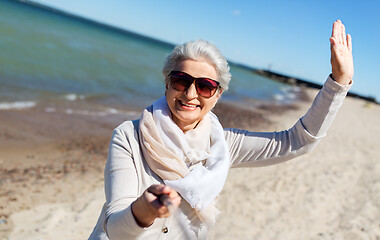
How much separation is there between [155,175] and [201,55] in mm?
828

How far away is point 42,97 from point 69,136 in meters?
4.23

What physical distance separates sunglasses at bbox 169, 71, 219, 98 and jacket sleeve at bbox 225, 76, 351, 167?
485 millimetres

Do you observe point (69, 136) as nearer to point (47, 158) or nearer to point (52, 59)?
point (47, 158)

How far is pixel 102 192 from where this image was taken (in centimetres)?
524

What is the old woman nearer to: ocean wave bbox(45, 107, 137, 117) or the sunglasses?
the sunglasses

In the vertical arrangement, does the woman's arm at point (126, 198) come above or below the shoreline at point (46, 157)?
above

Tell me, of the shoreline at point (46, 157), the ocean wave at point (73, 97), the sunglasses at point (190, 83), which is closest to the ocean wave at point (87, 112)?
the shoreline at point (46, 157)

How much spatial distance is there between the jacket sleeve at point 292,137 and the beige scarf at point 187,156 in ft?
0.64

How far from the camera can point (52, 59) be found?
19906 mm

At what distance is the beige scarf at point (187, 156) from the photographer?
1.82 metres

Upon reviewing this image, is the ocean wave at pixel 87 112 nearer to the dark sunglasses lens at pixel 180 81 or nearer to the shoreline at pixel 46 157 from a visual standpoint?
the shoreline at pixel 46 157

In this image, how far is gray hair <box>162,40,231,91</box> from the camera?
6.15 ft

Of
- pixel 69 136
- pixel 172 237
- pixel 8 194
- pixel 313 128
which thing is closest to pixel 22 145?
pixel 69 136

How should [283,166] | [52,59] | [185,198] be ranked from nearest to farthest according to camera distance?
[185,198]
[283,166]
[52,59]
